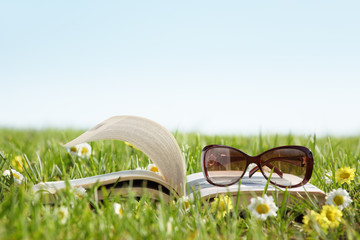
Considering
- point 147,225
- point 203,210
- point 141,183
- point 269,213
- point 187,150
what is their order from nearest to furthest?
point 147,225, point 269,213, point 203,210, point 141,183, point 187,150

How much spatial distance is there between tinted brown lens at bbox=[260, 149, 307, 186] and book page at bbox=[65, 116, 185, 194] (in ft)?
2.28

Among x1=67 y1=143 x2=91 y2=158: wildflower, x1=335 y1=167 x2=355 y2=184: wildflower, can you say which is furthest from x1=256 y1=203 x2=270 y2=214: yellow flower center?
x1=67 y1=143 x2=91 y2=158: wildflower

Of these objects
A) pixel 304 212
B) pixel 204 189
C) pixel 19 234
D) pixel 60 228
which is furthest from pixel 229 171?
pixel 19 234

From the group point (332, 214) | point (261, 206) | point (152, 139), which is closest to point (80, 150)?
point (152, 139)

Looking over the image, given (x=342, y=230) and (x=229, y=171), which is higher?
(x=229, y=171)

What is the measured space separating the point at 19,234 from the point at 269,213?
116 cm

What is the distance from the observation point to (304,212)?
233 cm

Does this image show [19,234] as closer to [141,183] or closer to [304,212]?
[141,183]

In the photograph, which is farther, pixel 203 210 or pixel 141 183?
pixel 141 183

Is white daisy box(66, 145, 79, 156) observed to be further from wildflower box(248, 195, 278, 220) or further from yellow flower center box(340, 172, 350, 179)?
yellow flower center box(340, 172, 350, 179)

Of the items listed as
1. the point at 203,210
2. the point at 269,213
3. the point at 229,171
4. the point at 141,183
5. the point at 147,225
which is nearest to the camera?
the point at 147,225

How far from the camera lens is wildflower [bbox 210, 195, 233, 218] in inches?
82.6

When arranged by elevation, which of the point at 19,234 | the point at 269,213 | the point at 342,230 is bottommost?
the point at 342,230

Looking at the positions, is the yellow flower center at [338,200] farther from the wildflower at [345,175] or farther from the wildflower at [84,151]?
the wildflower at [84,151]
